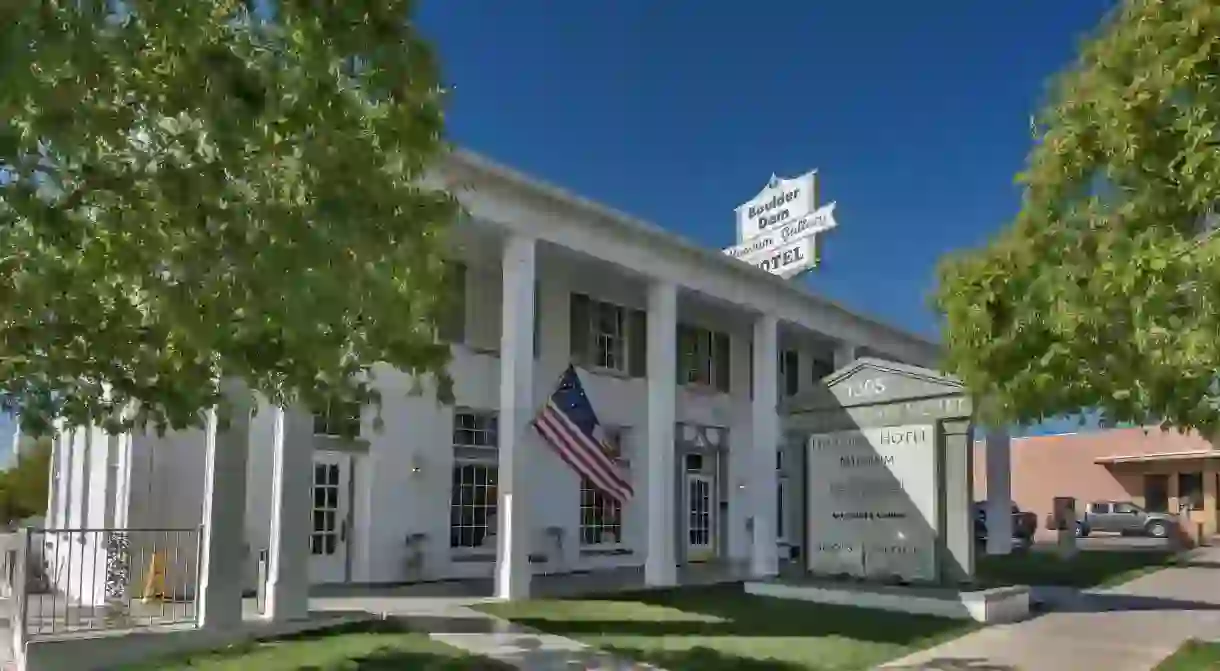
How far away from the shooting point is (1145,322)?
7.54 meters

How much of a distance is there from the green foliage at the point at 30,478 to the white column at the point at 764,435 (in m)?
15.8

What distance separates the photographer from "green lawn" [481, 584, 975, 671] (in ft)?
33.6

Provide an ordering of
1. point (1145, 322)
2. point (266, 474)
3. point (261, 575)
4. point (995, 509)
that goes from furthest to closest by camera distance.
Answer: point (995, 509) < point (266, 474) < point (261, 575) < point (1145, 322)

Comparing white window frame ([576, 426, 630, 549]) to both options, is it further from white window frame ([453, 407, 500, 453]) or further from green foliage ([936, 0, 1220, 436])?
green foliage ([936, 0, 1220, 436])

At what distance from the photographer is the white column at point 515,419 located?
14.5 metres

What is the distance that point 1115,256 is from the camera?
7.92 m

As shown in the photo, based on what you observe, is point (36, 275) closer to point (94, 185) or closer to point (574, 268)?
point (94, 185)

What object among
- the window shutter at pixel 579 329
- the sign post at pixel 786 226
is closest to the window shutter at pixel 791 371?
the sign post at pixel 786 226

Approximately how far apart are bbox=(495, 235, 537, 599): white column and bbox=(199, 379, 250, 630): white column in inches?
171

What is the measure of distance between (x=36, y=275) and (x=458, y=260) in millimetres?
9897

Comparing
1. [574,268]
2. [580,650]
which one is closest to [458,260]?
[574,268]

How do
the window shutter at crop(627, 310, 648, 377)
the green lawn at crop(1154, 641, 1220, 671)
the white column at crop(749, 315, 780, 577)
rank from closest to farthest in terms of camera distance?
the green lawn at crop(1154, 641, 1220, 671) → the white column at crop(749, 315, 780, 577) → the window shutter at crop(627, 310, 648, 377)

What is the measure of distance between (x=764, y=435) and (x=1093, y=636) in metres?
9.08

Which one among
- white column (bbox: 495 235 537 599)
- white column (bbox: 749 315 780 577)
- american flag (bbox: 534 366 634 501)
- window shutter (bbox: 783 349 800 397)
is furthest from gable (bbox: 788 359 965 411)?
window shutter (bbox: 783 349 800 397)
